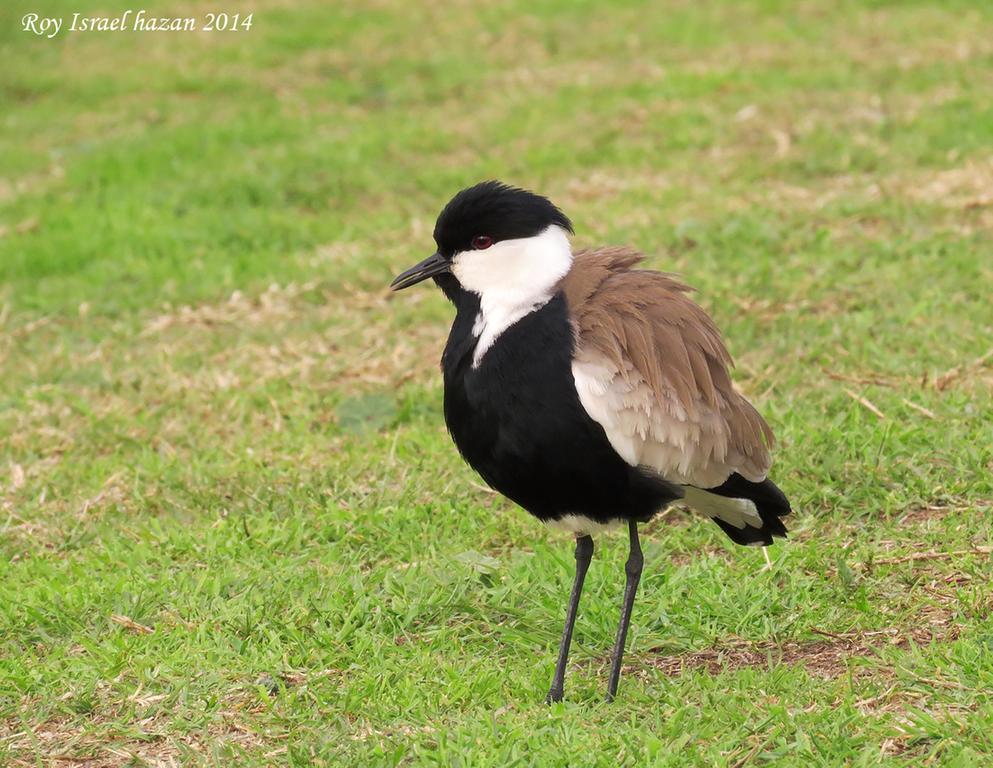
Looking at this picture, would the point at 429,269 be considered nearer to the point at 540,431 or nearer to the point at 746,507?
the point at 540,431

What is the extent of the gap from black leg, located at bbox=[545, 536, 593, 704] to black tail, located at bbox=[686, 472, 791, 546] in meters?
0.36

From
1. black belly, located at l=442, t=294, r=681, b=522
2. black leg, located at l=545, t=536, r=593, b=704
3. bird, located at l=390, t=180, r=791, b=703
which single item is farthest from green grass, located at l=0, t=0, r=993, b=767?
black belly, located at l=442, t=294, r=681, b=522

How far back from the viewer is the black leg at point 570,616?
13.3 ft

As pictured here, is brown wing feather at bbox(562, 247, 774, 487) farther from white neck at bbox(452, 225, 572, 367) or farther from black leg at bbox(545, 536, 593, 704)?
black leg at bbox(545, 536, 593, 704)

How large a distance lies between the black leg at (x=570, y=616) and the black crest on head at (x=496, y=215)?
98 centimetres

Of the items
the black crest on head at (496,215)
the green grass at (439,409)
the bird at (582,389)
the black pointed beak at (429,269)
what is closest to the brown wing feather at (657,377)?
the bird at (582,389)

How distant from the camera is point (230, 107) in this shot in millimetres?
11086

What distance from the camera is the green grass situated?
3998 millimetres

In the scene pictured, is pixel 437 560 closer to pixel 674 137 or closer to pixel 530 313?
pixel 530 313

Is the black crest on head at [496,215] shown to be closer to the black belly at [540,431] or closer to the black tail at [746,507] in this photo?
the black belly at [540,431]

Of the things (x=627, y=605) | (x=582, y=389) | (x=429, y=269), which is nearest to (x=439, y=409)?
(x=429, y=269)

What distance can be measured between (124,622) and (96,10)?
1075cm

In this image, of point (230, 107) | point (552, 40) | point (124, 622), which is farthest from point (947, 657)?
point (552, 40)

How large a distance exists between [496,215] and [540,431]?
0.76m
